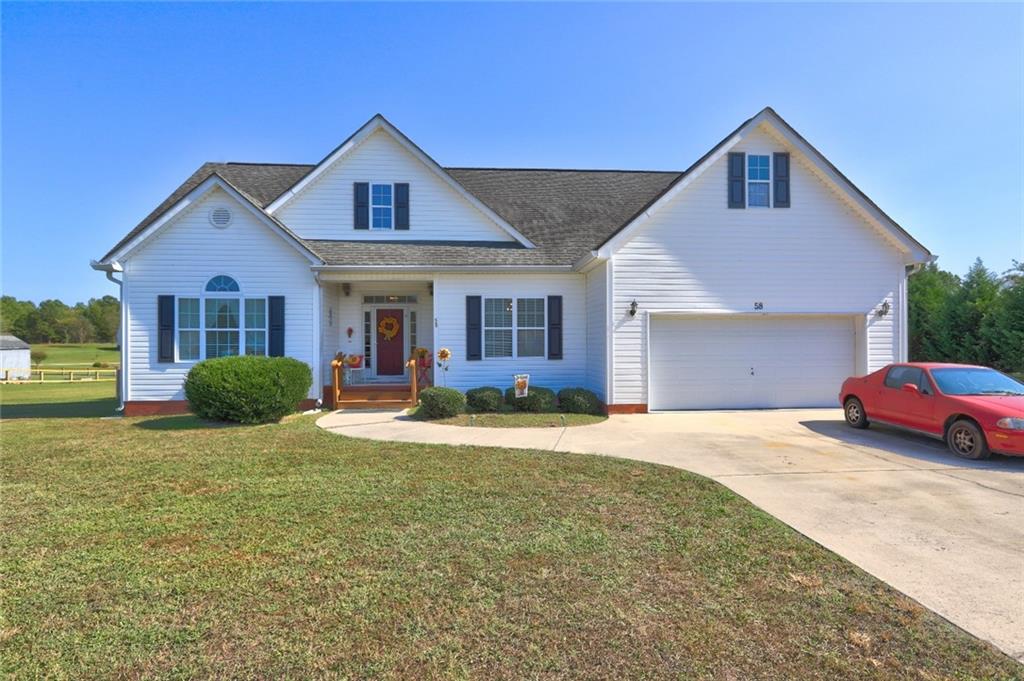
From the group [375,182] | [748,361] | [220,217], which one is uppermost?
[375,182]

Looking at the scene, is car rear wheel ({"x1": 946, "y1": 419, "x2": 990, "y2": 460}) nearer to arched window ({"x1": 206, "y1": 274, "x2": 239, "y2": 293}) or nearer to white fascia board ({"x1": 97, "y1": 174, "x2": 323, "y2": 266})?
white fascia board ({"x1": 97, "y1": 174, "x2": 323, "y2": 266})

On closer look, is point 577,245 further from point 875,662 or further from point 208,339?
point 875,662

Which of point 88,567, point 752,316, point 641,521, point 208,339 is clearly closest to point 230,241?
point 208,339

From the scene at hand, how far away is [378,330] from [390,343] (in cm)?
52

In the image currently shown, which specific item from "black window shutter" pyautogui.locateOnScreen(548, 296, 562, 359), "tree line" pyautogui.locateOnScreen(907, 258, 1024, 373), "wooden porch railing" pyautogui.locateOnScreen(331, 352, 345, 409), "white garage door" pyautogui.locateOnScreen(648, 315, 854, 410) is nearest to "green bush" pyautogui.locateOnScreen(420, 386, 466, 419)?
"wooden porch railing" pyautogui.locateOnScreen(331, 352, 345, 409)

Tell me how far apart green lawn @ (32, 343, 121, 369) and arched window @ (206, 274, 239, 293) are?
59.7 metres

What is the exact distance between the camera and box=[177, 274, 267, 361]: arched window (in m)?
12.3

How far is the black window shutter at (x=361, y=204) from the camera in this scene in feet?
45.6

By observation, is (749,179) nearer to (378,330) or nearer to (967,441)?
(967,441)

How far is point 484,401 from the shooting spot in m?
12.1

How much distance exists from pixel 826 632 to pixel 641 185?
1645 cm

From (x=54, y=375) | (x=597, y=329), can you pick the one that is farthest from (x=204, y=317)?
(x=54, y=375)

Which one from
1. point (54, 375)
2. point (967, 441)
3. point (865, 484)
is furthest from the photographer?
point (54, 375)

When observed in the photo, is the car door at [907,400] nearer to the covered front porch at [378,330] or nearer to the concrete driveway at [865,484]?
the concrete driveway at [865,484]
